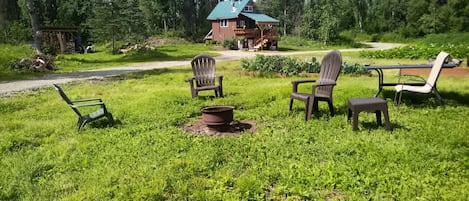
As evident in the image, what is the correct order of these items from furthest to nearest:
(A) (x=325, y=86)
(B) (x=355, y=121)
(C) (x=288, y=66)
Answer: (C) (x=288, y=66) < (A) (x=325, y=86) < (B) (x=355, y=121)

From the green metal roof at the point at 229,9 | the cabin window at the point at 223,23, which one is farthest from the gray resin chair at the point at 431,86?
the cabin window at the point at 223,23

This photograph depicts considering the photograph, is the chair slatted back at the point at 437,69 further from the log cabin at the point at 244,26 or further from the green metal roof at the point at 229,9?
the green metal roof at the point at 229,9

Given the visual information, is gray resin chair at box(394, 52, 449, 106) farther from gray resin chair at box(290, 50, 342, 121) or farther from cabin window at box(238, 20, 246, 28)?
cabin window at box(238, 20, 246, 28)

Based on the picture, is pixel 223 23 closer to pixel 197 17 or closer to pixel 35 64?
pixel 197 17

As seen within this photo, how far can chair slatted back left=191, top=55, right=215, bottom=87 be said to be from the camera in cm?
857

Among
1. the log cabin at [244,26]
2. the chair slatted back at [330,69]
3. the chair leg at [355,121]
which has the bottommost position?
the chair leg at [355,121]

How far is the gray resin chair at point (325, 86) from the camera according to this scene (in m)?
6.04

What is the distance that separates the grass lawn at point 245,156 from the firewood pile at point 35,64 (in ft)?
27.5

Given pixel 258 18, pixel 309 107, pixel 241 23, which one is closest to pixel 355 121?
pixel 309 107

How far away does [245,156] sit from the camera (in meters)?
4.57

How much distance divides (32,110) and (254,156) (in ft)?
17.7

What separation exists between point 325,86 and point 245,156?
239cm

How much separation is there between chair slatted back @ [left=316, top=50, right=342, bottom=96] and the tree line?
21.1m

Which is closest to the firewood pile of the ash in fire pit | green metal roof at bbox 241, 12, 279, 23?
the ash in fire pit
